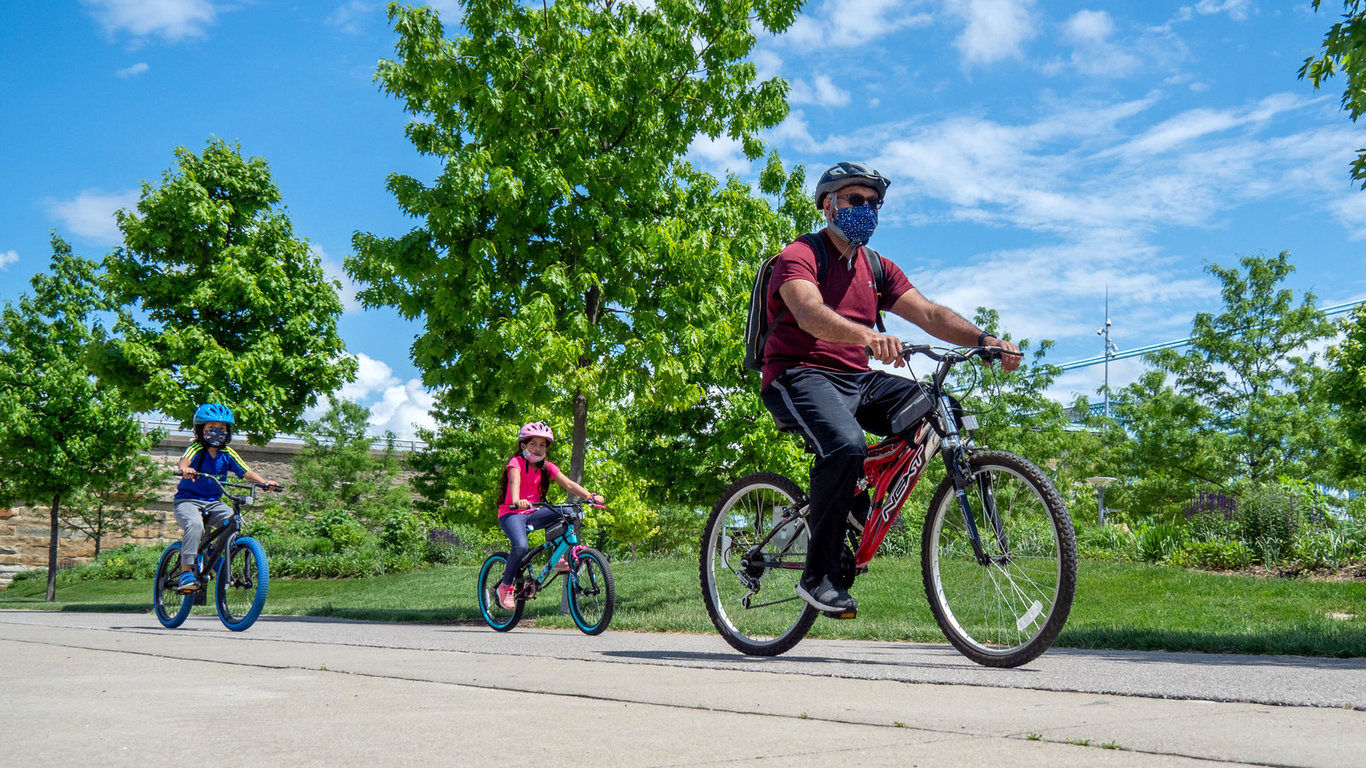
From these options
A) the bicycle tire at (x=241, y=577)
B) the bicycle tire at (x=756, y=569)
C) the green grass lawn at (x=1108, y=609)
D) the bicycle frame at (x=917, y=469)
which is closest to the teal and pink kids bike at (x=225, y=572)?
the bicycle tire at (x=241, y=577)

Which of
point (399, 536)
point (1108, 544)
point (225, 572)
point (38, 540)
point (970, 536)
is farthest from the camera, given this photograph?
point (38, 540)

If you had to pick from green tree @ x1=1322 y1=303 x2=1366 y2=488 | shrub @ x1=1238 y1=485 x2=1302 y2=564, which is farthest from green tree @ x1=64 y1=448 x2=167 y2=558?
green tree @ x1=1322 y1=303 x2=1366 y2=488

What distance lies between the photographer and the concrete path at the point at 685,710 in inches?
97.7

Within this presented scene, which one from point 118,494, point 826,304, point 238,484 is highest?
point 118,494

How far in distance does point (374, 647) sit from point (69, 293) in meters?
23.8

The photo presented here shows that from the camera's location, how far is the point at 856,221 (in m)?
4.88

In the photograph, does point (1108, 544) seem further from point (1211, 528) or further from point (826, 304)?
point (826, 304)

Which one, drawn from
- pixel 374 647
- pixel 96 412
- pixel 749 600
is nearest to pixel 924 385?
pixel 749 600

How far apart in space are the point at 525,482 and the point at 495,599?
4.00 ft

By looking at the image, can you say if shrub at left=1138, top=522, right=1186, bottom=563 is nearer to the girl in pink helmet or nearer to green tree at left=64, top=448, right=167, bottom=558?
the girl in pink helmet

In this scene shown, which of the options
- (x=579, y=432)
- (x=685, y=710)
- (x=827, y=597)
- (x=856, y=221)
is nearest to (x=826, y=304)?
(x=856, y=221)

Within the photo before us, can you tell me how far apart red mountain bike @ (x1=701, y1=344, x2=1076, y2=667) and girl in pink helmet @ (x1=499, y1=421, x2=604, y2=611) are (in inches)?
168

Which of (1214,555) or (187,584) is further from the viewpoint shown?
(1214,555)

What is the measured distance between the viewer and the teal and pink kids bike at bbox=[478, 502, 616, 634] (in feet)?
28.6
